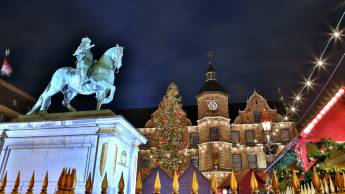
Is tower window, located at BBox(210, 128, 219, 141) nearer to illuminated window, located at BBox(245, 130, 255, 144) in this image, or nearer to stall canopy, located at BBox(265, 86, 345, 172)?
illuminated window, located at BBox(245, 130, 255, 144)

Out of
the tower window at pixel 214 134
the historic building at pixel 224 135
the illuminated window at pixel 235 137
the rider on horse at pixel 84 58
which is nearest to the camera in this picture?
the rider on horse at pixel 84 58

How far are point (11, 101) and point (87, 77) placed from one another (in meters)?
29.7

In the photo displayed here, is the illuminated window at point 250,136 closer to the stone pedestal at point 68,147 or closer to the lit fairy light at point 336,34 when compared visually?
the lit fairy light at point 336,34

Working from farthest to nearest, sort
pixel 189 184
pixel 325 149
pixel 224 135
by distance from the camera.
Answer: pixel 224 135, pixel 189 184, pixel 325 149

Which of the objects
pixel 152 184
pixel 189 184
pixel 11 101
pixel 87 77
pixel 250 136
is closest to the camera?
pixel 87 77

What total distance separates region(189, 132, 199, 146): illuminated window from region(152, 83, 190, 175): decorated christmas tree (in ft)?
22.4

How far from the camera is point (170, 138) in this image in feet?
84.2

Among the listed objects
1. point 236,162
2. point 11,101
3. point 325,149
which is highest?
point 11,101

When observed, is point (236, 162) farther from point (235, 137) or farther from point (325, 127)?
point (325, 127)

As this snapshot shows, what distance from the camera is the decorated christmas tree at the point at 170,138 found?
24.5 meters

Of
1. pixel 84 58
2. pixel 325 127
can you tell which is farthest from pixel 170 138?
pixel 84 58

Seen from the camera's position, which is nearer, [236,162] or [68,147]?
[68,147]

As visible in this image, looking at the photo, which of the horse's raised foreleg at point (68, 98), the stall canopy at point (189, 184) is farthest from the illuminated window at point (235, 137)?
the horse's raised foreleg at point (68, 98)

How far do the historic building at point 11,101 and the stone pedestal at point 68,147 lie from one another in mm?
26189
